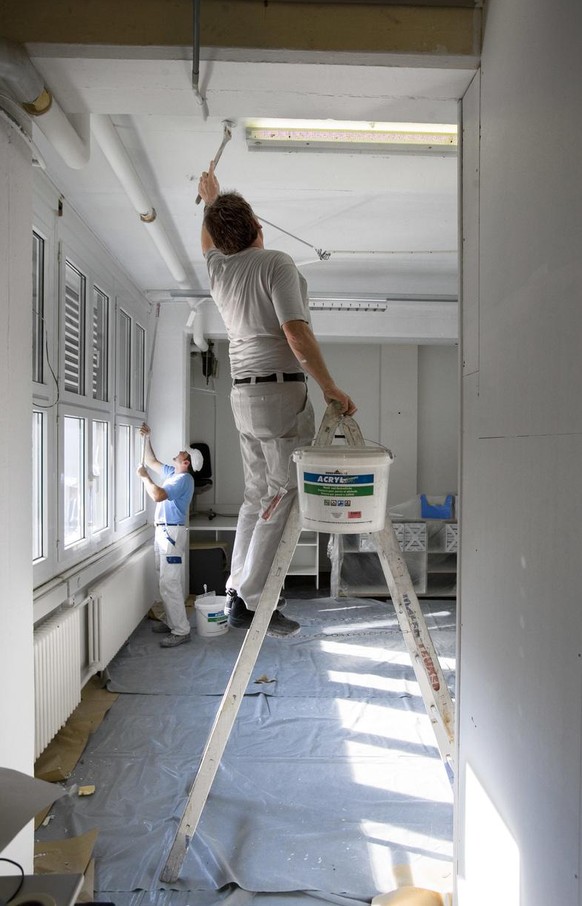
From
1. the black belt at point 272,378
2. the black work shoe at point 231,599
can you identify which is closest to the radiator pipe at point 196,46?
the black belt at point 272,378

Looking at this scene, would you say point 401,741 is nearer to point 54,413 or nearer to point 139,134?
point 54,413

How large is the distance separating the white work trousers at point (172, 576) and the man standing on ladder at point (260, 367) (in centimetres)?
234

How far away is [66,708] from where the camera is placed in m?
2.64

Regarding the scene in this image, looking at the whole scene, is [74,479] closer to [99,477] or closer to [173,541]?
[99,477]

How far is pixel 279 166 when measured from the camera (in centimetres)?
244

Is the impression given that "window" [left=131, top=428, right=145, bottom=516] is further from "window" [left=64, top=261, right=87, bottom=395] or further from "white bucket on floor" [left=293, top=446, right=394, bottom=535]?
"white bucket on floor" [left=293, top=446, right=394, bottom=535]

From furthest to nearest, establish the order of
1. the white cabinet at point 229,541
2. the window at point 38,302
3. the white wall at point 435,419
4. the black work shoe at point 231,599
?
the white wall at point 435,419 < the white cabinet at point 229,541 < the window at point 38,302 < the black work shoe at point 231,599

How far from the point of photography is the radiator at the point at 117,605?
3.11 m

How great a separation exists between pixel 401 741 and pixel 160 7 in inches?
121

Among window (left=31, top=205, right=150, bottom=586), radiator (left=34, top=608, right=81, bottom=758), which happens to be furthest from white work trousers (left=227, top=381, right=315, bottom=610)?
radiator (left=34, top=608, right=81, bottom=758)

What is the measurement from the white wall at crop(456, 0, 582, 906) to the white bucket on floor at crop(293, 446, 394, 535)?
225 mm

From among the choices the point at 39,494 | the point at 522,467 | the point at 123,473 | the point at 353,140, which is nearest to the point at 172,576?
the point at 123,473

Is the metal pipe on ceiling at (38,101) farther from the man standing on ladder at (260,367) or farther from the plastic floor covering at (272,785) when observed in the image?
the plastic floor covering at (272,785)

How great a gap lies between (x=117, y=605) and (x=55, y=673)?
0.91 metres
